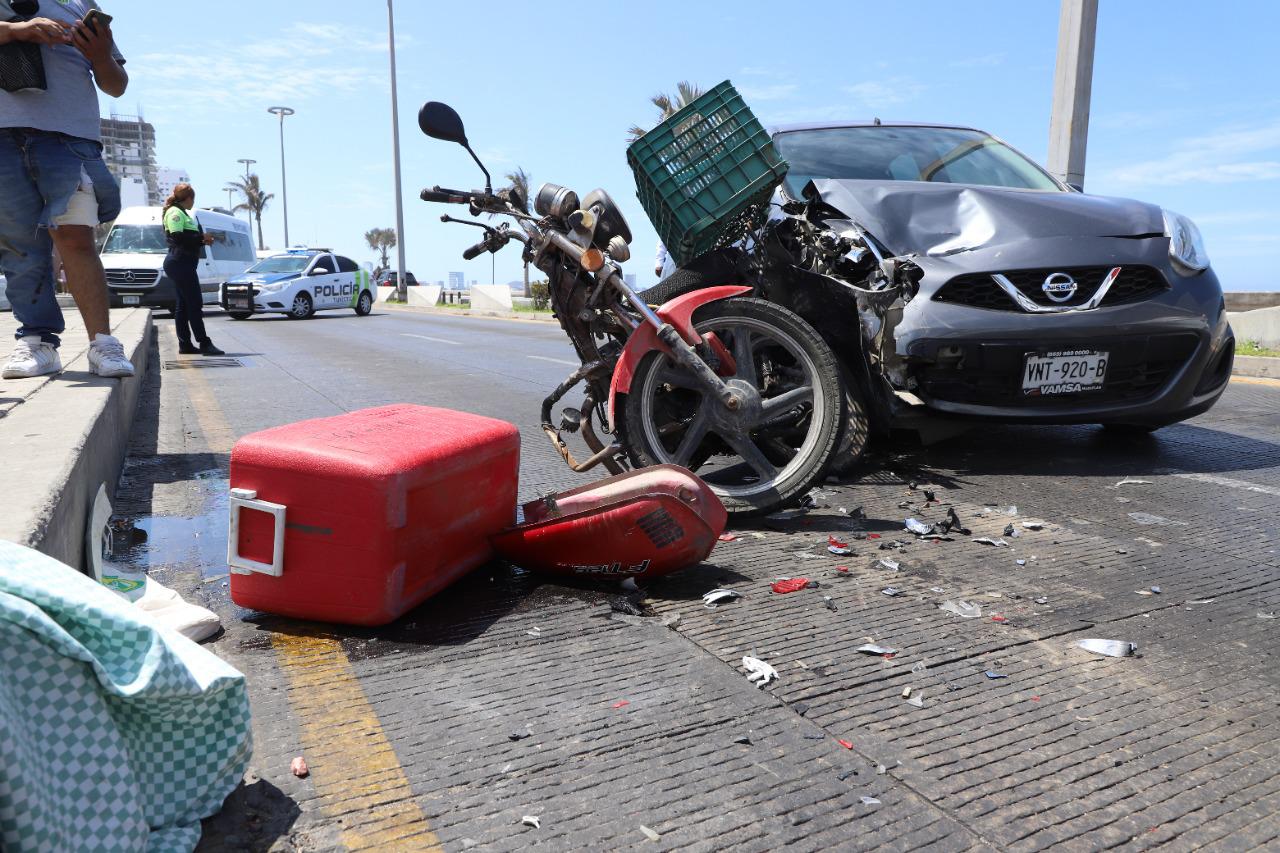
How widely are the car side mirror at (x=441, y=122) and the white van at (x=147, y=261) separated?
59.3 ft

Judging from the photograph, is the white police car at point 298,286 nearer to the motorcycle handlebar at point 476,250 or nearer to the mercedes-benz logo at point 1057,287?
the motorcycle handlebar at point 476,250

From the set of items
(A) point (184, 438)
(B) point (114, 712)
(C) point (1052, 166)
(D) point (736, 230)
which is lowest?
(A) point (184, 438)

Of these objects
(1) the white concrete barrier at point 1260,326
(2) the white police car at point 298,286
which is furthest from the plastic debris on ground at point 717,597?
(2) the white police car at point 298,286

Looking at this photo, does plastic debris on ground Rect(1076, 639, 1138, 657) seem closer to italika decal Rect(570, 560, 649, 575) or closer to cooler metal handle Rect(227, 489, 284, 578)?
italika decal Rect(570, 560, 649, 575)

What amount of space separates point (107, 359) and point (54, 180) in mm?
873

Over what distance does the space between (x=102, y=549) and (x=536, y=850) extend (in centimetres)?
212

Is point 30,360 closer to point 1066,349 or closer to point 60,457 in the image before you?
point 60,457

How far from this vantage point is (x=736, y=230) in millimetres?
4309

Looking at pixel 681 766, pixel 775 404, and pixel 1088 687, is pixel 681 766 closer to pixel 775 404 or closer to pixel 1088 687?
pixel 1088 687

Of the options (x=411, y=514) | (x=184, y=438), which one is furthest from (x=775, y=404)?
(x=184, y=438)

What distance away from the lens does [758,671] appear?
2.24 m

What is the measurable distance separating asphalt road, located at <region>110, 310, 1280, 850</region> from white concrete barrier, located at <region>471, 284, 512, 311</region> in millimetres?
29075

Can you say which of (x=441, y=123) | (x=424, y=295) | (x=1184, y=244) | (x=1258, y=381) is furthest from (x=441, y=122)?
(x=424, y=295)

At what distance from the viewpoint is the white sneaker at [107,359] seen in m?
4.64
